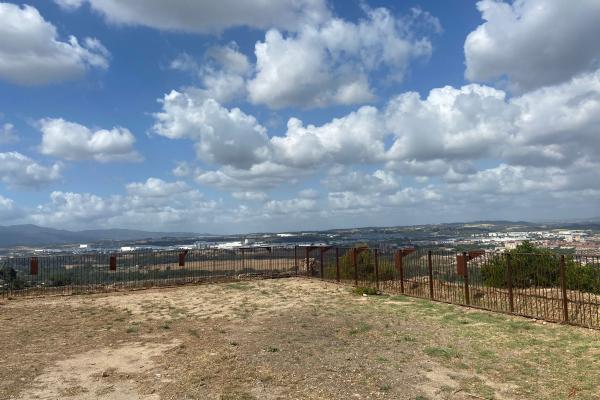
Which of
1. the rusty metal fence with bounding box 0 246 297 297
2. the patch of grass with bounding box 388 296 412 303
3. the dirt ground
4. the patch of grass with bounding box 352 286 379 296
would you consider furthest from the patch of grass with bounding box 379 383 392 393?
the rusty metal fence with bounding box 0 246 297 297

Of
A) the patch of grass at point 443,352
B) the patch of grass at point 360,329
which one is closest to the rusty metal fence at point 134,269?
the patch of grass at point 360,329

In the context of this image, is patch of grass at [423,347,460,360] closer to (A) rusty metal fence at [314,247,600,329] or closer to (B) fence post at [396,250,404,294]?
(A) rusty metal fence at [314,247,600,329]

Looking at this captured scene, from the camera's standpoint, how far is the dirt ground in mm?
7602

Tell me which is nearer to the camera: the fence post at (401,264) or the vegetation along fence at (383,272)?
the vegetation along fence at (383,272)

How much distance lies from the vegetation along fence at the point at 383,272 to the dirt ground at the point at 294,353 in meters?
1.26

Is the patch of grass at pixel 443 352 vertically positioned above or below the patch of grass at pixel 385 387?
below

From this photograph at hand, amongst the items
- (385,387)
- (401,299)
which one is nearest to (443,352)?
(385,387)

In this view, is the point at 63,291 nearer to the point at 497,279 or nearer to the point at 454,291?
the point at 454,291

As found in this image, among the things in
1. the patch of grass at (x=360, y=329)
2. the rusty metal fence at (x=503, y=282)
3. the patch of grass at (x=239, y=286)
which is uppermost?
the rusty metal fence at (x=503, y=282)

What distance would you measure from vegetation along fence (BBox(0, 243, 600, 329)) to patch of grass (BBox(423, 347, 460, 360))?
4136 mm

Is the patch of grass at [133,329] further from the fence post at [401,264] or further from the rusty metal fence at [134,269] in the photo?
the fence post at [401,264]

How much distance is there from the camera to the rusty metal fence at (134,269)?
21.2 metres

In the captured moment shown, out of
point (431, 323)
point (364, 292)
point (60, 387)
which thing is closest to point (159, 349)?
point (60, 387)

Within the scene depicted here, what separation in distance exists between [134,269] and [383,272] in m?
12.2
